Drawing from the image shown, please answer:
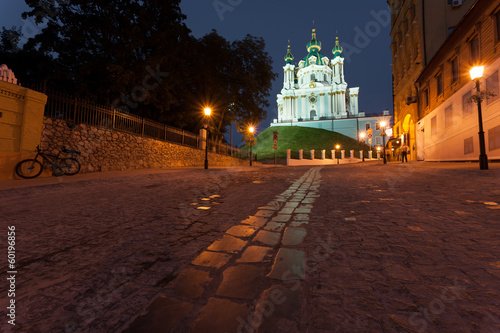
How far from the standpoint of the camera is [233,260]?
2158mm

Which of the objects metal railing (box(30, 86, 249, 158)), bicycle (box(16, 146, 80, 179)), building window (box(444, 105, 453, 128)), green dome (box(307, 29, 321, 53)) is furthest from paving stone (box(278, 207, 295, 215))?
green dome (box(307, 29, 321, 53))

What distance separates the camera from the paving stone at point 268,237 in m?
2.62

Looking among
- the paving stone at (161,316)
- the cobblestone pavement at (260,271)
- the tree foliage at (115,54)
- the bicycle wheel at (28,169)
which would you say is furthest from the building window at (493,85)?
the bicycle wheel at (28,169)

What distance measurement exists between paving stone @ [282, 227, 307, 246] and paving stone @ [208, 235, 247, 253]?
0.48 m

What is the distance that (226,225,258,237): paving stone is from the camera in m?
2.90

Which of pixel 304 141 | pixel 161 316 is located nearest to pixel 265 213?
pixel 161 316

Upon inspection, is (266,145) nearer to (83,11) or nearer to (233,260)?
(83,11)

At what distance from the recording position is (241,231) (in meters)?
3.03

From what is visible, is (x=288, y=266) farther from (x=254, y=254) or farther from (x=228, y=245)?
(x=228, y=245)

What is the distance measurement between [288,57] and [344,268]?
10886 cm

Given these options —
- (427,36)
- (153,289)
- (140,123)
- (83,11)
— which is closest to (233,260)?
(153,289)

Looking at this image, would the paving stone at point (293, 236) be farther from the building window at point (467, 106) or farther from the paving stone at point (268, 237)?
the building window at point (467, 106)

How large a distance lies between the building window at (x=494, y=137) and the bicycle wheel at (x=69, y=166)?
19.7 m

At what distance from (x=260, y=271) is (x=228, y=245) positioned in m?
0.68
